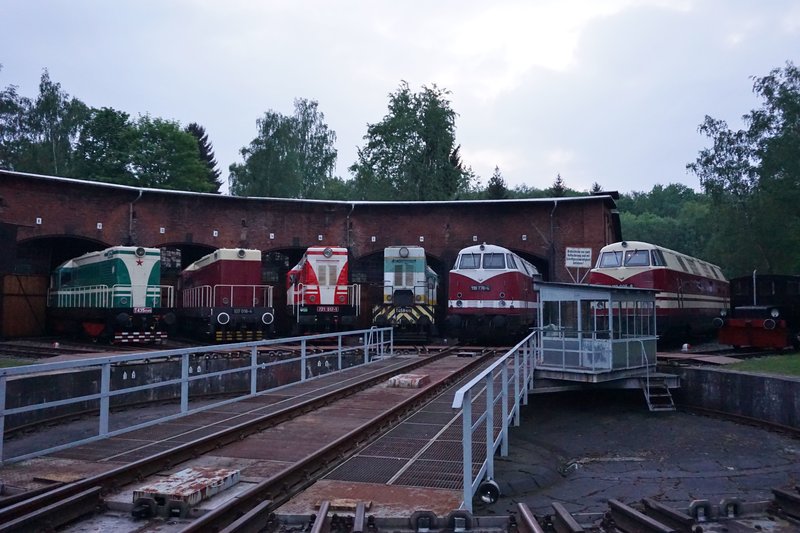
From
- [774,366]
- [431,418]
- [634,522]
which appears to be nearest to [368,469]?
[634,522]

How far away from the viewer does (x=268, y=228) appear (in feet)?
102

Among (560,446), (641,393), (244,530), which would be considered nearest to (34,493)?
(244,530)

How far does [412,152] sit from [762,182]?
89.3 ft

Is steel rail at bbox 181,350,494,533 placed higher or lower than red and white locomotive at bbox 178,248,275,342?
lower

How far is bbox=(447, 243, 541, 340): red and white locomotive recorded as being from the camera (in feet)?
73.0

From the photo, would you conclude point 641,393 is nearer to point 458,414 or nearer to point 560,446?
point 560,446

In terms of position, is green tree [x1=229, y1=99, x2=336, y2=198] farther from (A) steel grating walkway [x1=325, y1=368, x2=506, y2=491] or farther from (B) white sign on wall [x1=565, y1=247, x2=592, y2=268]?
(A) steel grating walkway [x1=325, y1=368, x2=506, y2=491]

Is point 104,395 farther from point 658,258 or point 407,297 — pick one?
point 658,258

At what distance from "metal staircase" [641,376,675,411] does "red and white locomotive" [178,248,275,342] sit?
42.7ft

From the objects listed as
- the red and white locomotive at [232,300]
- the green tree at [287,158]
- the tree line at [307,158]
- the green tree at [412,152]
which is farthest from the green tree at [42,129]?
the red and white locomotive at [232,300]

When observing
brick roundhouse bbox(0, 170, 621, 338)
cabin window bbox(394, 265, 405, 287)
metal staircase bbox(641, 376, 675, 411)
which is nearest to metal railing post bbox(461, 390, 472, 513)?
metal staircase bbox(641, 376, 675, 411)

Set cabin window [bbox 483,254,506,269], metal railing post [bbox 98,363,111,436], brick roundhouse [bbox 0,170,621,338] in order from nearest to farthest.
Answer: metal railing post [bbox 98,363,111,436]
cabin window [bbox 483,254,506,269]
brick roundhouse [bbox 0,170,621,338]

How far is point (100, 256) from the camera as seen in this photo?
23.7 meters

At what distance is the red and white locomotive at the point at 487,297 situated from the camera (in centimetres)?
2227
